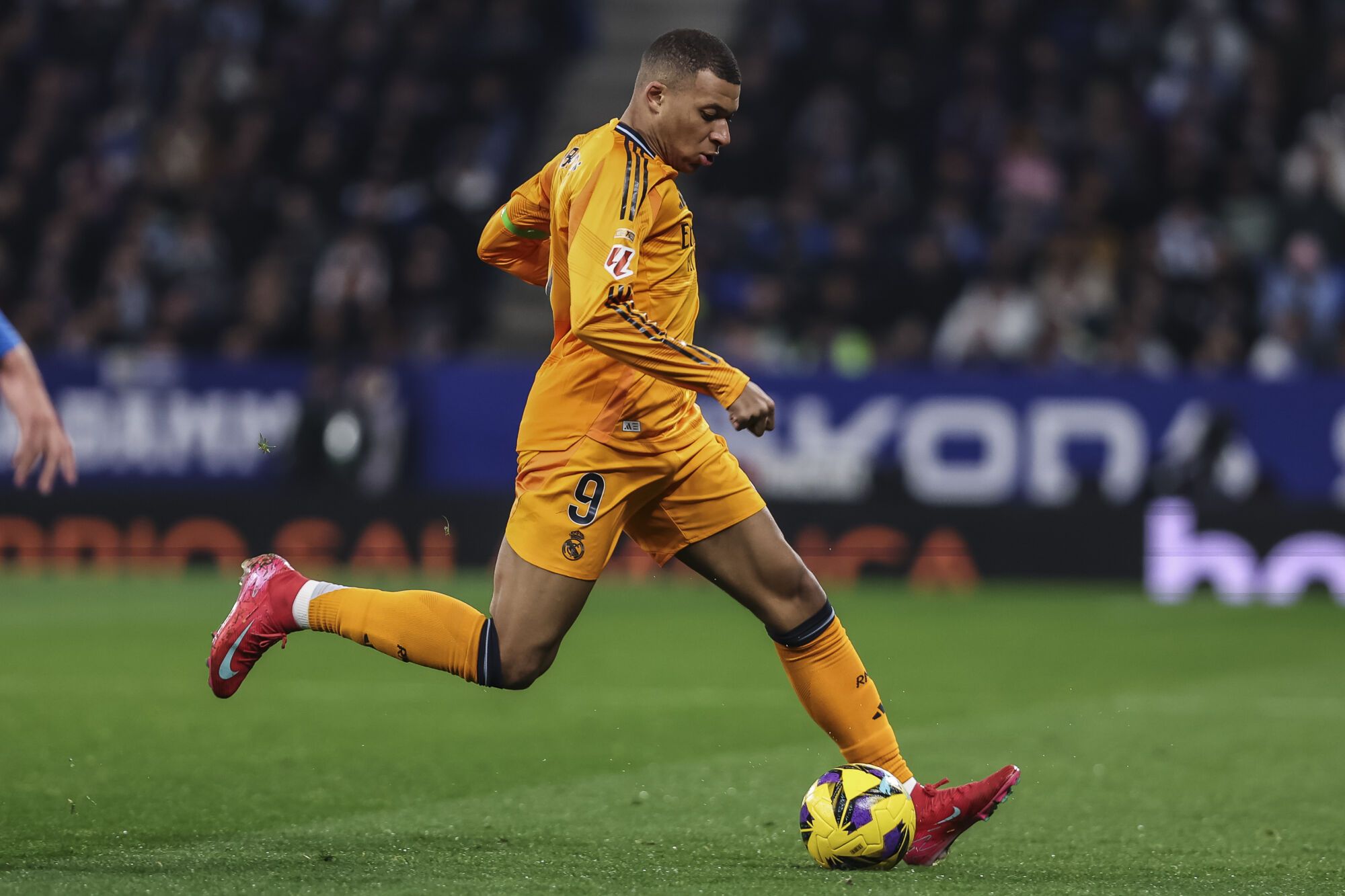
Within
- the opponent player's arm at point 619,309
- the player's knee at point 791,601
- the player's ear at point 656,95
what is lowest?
the player's knee at point 791,601

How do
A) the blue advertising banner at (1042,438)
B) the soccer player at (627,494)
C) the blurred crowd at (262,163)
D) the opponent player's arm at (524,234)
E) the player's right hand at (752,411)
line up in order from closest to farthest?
1. the player's right hand at (752,411)
2. the soccer player at (627,494)
3. the opponent player's arm at (524,234)
4. the blue advertising banner at (1042,438)
5. the blurred crowd at (262,163)

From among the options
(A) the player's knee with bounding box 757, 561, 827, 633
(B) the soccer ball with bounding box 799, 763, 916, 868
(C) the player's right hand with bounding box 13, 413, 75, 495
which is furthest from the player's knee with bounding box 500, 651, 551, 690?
(C) the player's right hand with bounding box 13, 413, 75, 495

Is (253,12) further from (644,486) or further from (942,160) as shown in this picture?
(644,486)

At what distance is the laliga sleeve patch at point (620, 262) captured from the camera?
5223mm

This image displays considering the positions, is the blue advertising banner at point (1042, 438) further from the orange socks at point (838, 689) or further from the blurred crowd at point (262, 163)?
the orange socks at point (838, 689)

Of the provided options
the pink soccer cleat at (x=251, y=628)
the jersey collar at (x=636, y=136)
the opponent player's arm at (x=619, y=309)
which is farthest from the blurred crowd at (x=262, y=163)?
the opponent player's arm at (x=619, y=309)

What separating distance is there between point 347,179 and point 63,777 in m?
12.9

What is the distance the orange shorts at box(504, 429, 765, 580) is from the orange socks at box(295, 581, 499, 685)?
28cm

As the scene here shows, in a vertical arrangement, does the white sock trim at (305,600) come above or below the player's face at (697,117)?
below

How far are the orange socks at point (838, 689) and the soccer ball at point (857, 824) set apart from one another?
0.24m

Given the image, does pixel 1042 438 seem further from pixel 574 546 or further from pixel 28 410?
pixel 28 410

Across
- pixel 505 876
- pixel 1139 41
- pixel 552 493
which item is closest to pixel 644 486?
pixel 552 493

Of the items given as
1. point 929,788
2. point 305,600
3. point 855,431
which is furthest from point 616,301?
point 855,431

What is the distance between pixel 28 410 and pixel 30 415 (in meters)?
0.02
